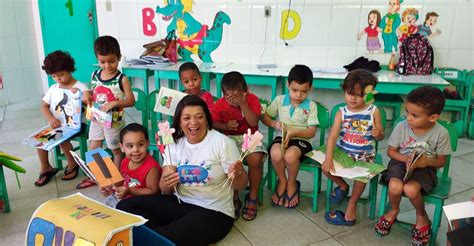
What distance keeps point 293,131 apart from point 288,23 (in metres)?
2.21

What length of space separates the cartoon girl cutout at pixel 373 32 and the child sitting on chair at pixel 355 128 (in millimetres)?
2012

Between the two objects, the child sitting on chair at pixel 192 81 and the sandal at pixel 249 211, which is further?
the child sitting on chair at pixel 192 81

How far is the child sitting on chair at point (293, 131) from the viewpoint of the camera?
240 cm

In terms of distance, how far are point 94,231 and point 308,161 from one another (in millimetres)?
1459

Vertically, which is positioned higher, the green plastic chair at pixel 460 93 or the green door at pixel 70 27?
the green door at pixel 70 27

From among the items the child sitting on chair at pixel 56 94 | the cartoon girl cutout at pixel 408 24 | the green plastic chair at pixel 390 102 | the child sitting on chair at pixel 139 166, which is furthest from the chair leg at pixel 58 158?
the cartoon girl cutout at pixel 408 24

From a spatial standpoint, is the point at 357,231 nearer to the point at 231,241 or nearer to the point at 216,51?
the point at 231,241

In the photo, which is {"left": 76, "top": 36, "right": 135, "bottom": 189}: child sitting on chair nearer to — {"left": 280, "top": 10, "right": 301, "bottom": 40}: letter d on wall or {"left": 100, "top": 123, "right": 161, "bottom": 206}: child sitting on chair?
{"left": 100, "top": 123, "right": 161, "bottom": 206}: child sitting on chair

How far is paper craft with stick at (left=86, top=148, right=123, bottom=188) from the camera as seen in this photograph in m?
2.00

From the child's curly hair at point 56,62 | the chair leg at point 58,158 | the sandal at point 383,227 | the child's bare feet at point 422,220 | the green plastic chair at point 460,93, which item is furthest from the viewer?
the green plastic chair at point 460,93

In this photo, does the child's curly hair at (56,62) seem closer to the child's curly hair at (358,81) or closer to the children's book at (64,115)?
the children's book at (64,115)

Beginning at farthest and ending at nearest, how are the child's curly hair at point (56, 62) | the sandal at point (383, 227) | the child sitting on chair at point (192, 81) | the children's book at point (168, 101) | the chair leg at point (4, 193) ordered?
the child's curly hair at point (56, 62) → the child sitting on chair at point (192, 81) → the children's book at point (168, 101) → the chair leg at point (4, 193) → the sandal at point (383, 227)

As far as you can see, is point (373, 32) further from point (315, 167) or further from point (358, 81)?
point (315, 167)

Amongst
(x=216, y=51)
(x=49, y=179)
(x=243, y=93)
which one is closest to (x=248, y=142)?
(x=243, y=93)
